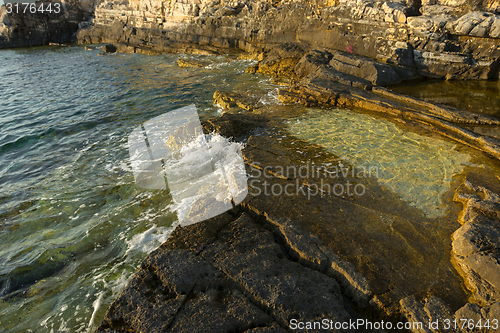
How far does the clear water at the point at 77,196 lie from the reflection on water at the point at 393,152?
10.1ft

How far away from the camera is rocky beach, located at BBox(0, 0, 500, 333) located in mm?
2695

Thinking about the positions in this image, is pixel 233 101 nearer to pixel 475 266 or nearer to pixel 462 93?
pixel 475 266

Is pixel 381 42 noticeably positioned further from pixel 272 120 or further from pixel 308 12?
pixel 272 120

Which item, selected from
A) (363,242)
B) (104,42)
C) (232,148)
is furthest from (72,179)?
(104,42)

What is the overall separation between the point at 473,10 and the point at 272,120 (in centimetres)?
1150

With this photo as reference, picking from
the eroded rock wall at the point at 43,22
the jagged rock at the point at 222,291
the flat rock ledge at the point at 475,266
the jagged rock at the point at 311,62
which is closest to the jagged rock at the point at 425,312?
the flat rock ledge at the point at 475,266

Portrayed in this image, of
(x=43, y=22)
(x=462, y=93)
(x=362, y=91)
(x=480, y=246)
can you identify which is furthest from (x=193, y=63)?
(x=43, y=22)

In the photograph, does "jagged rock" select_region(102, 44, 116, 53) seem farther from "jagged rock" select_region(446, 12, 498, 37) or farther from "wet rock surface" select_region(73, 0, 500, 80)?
"jagged rock" select_region(446, 12, 498, 37)

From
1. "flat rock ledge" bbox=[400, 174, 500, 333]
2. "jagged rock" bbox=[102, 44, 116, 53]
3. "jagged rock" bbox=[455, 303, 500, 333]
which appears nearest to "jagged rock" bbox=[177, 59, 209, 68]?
"jagged rock" bbox=[102, 44, 116, 53]

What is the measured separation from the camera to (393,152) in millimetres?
5898

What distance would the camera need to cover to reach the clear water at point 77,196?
354cm

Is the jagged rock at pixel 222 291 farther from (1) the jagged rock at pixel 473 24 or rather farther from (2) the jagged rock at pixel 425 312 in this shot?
(1) the jagged rock at pixel 473 24

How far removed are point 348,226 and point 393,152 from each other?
297cm

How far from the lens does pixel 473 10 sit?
11641mm
